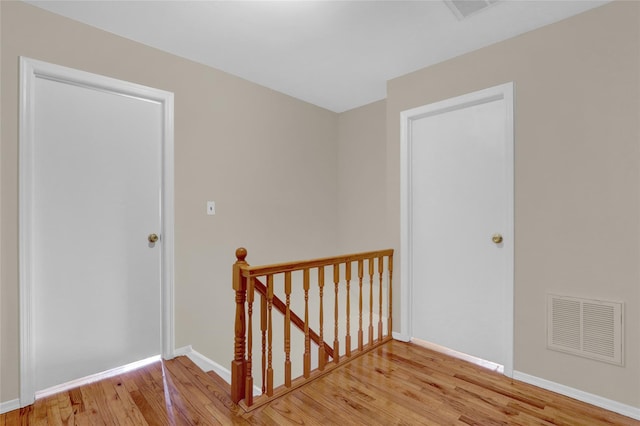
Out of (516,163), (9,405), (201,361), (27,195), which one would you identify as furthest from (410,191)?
(9,405)

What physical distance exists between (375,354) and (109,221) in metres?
2.13

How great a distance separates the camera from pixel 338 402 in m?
1.82

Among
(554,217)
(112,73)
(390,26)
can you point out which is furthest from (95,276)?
(554,217)

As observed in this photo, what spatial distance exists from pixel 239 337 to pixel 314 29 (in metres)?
1.96

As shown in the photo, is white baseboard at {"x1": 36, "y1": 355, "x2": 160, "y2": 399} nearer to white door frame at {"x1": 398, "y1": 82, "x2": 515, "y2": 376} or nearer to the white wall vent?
white door frame at {"x1": 398, "y1": 82, "x2": 515, "y2": 376}

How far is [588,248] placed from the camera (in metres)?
1.84

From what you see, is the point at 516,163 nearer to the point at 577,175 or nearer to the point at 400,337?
the point at 577,175

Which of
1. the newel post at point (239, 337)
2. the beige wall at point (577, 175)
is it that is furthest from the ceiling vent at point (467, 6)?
the newel post at point (239, 337)

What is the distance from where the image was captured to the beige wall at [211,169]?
1.74 m

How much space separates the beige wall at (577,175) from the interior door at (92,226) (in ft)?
8.22

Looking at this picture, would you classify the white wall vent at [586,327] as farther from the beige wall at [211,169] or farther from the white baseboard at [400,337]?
the beige wall at [211,169]

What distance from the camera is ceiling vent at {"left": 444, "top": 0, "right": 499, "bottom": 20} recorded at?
1.77 metres

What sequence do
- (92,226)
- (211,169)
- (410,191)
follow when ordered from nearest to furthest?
1. (92,226)
2. (211,169)
3. (410,191)

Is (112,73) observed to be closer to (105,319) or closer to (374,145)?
(105,319)
